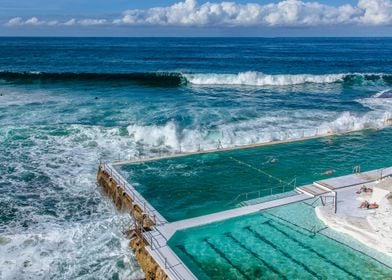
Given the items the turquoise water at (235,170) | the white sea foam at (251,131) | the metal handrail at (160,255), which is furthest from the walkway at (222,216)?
the white sea foam at (251,131)

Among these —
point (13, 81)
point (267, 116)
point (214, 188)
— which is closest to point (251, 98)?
point (267, 116)

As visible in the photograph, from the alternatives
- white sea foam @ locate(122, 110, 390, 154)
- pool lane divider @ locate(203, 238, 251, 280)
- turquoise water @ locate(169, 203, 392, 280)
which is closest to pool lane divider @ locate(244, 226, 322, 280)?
turquoise water @ locate(169, 203, 392, 280)

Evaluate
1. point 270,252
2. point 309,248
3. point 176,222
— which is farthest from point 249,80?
point 270,252

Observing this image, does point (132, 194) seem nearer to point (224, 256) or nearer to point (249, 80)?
point (224, 256)

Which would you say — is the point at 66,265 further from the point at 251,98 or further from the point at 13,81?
the point at 13,81

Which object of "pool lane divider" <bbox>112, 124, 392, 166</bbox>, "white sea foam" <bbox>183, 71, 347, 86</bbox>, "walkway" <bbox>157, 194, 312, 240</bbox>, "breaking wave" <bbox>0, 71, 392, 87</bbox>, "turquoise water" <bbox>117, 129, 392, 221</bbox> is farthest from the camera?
"white sea foam" <bbox>183, 71, 347, 86</bbox>

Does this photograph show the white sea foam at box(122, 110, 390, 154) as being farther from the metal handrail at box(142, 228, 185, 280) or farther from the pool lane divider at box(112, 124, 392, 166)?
the metal handrail at box(142, 228, 185, 280)

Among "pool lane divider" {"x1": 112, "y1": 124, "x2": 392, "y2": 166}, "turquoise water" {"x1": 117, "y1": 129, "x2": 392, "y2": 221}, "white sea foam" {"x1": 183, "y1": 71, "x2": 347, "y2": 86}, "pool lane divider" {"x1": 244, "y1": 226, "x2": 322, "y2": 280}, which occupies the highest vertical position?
"white sea foam" {"x1": 183, "y1": 71, "x2": 347, "y2": 86}
